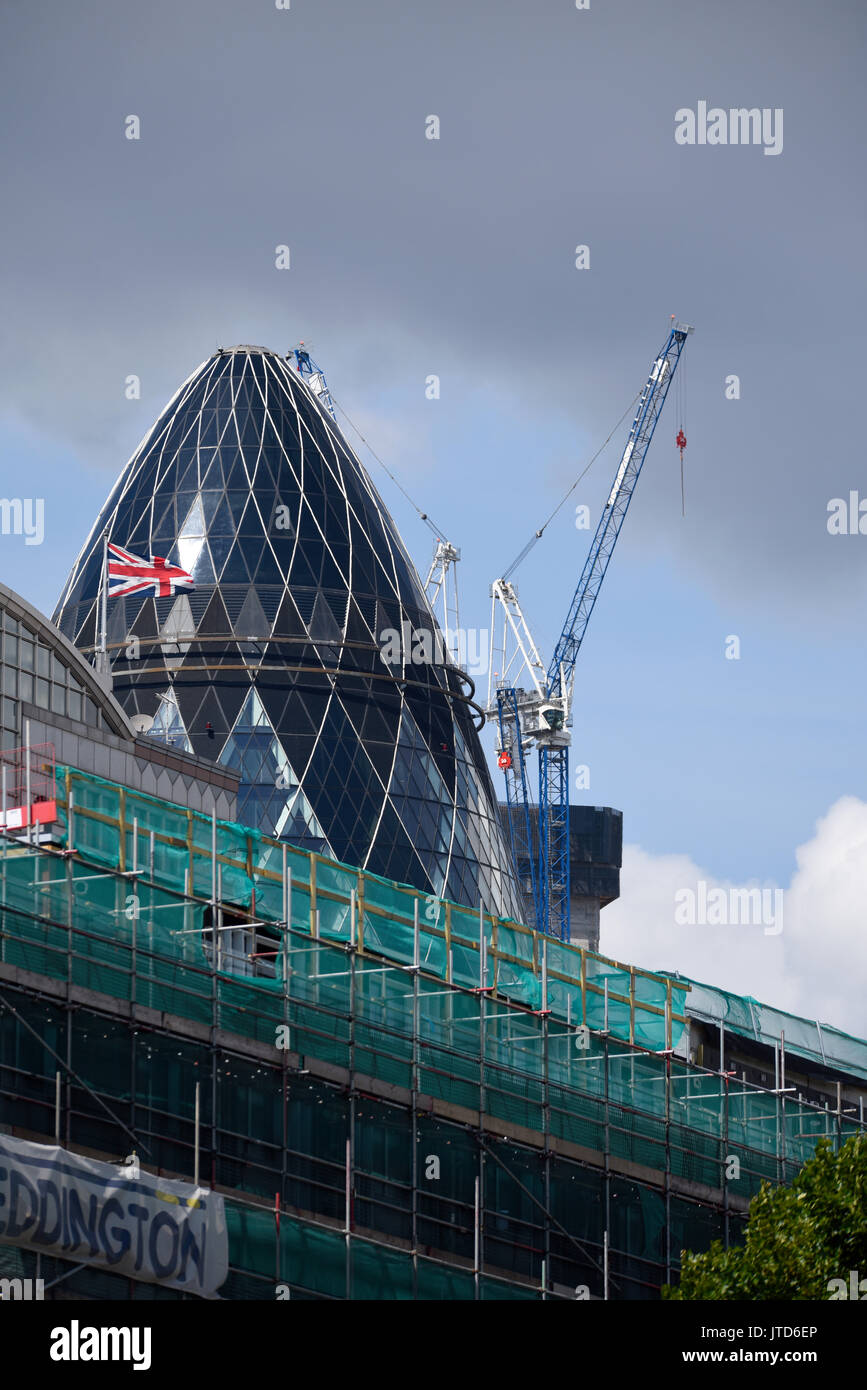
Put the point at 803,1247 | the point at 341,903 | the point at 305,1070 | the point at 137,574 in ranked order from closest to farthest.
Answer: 1. the point at 803,1247
2. the point at 305,1070
3. the point at 341,903
4. the point at 137,574

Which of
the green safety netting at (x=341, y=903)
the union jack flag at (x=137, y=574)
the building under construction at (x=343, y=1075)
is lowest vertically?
the building under construction at (x=343, y=1075)

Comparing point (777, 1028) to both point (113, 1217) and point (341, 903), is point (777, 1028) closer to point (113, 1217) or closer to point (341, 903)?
point (341, 903)

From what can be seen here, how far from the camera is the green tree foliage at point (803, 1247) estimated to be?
4534 cm

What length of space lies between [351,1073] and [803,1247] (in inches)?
453

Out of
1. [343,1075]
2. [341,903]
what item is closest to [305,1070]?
[343,1075]

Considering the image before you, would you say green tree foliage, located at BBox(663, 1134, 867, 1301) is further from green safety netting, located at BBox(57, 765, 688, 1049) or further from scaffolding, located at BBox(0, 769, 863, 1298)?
green safety netting, located at BBox(57, 765, 688, 1049)

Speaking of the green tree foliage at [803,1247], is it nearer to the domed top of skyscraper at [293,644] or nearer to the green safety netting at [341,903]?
the green safety netting at [341,903]

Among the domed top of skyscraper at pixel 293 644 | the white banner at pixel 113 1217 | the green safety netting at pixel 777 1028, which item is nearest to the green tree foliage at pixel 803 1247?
the white banner at pixel 113 1217

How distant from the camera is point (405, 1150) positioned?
53594 millimetres

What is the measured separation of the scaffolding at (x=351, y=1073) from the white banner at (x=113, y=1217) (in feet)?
3.06

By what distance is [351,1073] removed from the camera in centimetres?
5231

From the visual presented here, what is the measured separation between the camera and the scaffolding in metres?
46.9

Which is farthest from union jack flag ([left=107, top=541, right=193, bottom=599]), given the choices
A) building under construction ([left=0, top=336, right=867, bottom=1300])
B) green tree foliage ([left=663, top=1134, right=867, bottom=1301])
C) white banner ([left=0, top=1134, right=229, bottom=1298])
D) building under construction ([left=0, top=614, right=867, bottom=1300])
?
green tree foliage ([left=663, top=1134, right=867, bottom=1301])
